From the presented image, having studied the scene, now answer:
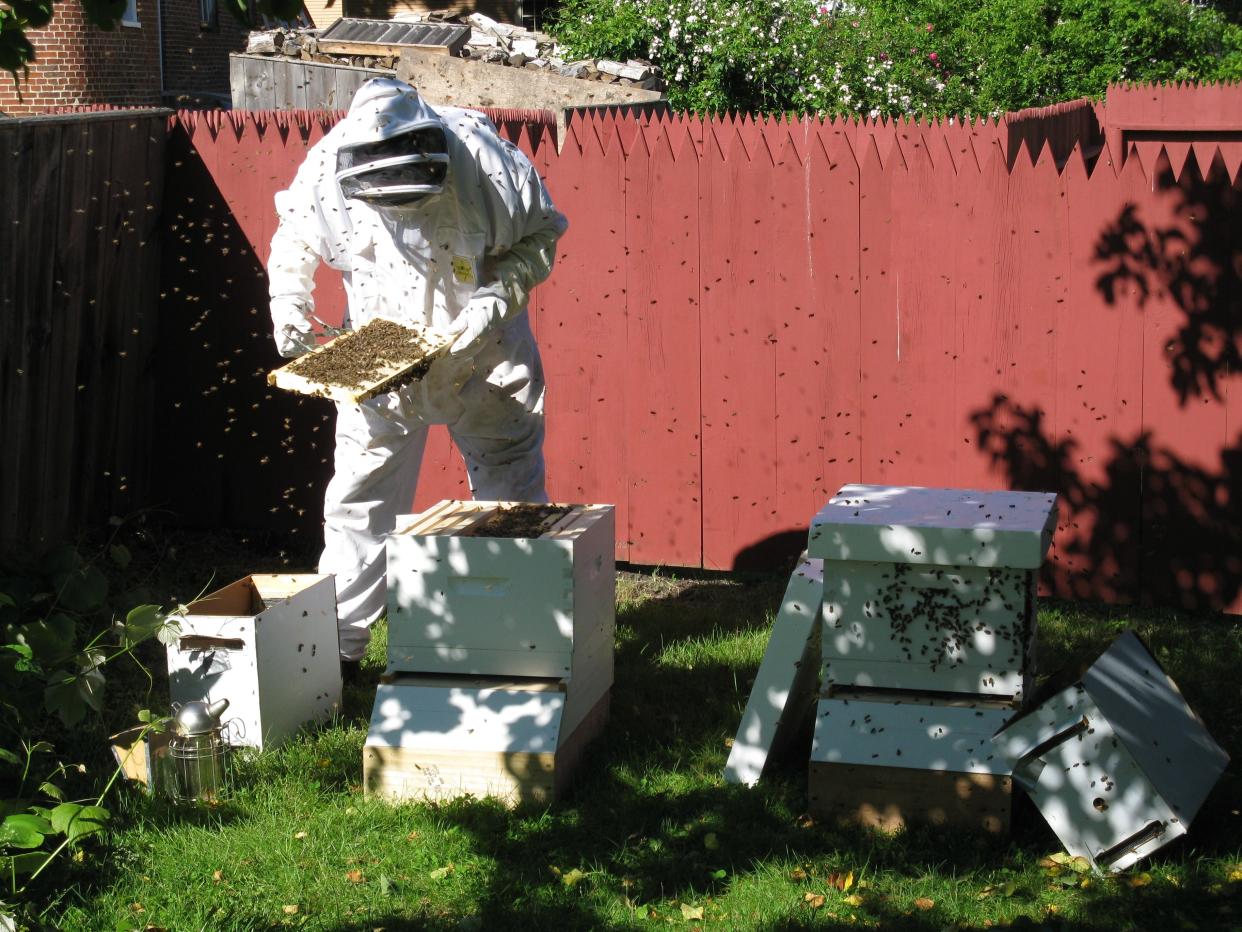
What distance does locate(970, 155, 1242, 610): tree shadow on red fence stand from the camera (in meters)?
6.08

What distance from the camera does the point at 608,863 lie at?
4.11 metres

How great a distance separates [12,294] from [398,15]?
23117mm

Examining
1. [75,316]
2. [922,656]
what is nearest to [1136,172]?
[922,656]

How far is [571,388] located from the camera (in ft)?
23.7

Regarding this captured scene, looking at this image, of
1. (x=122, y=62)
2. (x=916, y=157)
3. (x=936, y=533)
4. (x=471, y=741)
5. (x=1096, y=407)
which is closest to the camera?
(x=936, y=533)

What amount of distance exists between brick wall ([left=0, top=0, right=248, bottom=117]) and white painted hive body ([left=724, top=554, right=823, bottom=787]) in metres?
14.7

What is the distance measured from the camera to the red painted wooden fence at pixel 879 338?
621 cm

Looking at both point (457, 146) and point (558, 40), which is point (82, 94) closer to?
point (558, 40)

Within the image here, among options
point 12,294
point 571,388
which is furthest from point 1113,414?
point 12,294

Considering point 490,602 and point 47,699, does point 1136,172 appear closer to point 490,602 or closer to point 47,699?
point 490,602

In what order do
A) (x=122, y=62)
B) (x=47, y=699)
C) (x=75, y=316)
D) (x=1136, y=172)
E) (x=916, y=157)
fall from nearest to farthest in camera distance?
(x=47, y=699) → (x=1136, y=172) → (x=916, y=157) → (x=75, y=316) → (x=122, y=62)

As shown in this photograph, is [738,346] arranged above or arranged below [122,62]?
below

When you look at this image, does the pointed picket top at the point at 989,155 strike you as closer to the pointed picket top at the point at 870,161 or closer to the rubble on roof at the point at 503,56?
the pointed picket top at the point at 870,161

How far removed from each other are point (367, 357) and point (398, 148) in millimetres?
731
